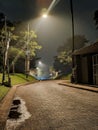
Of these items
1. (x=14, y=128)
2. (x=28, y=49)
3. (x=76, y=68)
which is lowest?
(x=14, y=128)

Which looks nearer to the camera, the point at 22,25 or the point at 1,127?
Result: the point at 1,127

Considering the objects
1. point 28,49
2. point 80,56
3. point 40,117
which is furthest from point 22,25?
point 40,117

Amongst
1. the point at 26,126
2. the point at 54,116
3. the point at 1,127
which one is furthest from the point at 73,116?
the point at 1,127

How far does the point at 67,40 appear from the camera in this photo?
6681 cm

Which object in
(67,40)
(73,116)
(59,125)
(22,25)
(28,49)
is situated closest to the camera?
(59,125)

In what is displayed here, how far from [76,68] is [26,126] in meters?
22.9

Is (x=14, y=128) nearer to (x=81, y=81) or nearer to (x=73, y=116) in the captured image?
(x=73, y=116)

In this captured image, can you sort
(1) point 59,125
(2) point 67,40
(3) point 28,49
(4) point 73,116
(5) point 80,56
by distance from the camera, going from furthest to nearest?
(2) point 67,40 < (3) point 28,49 < (5) point 80,56 < (4) point 73,116 < (1) point 59,125

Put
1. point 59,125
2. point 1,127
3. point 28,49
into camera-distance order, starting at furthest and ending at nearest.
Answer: point 28,49, point 59,125, point 1,127

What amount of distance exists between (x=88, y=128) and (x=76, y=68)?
75.9ft

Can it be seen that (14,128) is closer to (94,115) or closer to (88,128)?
(88,128)

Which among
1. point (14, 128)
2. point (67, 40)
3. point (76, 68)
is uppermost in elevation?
point (67, 40)

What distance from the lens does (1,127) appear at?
6.31 meters

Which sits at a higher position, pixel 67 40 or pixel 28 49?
pixel 67 40
